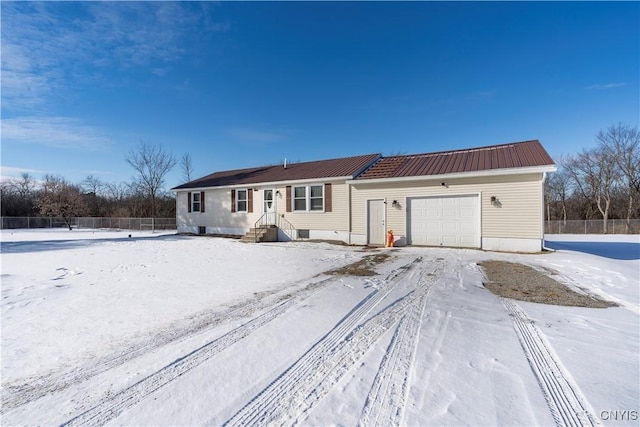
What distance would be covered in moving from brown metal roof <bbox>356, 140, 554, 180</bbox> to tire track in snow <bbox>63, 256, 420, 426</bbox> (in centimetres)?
1037

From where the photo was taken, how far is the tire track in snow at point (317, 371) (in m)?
2.08

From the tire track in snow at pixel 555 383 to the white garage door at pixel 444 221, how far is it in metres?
8.68

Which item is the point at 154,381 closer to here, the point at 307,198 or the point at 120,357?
the point at 120,357

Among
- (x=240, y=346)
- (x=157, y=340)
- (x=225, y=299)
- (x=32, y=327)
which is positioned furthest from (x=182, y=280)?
(x=240, y=346)

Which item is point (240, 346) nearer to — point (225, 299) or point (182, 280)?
point (225, 299)

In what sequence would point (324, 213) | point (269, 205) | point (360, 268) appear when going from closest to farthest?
point (360, 268), point (324, 213), point (269, 205)

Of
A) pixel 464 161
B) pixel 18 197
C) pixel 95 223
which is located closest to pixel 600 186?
pixel 464 161

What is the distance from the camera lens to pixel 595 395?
2275mm

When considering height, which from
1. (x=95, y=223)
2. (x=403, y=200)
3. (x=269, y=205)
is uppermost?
(x=403, y=200)

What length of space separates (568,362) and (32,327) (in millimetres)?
6091

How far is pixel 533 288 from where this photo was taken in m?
5.49

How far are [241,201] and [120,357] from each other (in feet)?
49.1

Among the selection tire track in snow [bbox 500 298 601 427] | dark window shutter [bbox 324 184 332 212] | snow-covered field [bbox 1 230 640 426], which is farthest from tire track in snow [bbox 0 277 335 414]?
dark window shutter [bbox 324 184 332 212]

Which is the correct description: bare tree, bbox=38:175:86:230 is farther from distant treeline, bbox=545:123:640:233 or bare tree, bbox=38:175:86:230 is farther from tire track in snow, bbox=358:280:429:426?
distant treeline, bbox=545:123:640:233
